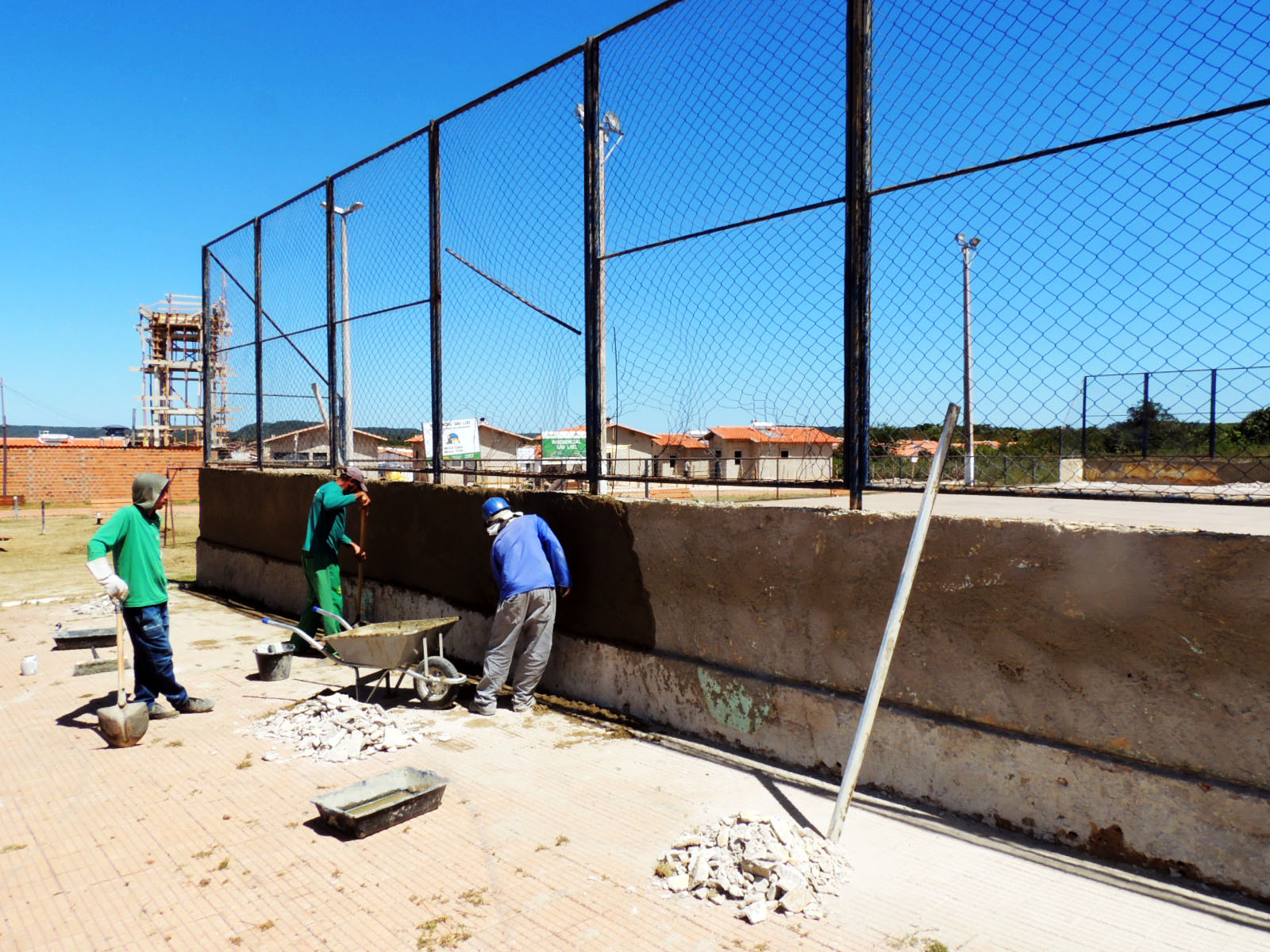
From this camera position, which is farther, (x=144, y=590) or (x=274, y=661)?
(x=274, y=661)

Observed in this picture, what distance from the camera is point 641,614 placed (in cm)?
552

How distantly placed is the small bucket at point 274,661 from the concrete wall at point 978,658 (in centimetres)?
272

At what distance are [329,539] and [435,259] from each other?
9.36 ft

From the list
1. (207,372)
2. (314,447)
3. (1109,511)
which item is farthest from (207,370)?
(1109,511)

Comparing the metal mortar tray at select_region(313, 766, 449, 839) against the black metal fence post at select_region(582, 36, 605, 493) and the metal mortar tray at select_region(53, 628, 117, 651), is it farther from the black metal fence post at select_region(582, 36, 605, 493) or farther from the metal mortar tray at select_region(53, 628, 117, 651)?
the metal mortar tray at select_region(53, 628, 117, 651)

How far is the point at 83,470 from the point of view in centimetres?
2897

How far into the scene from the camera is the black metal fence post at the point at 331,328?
9.26 metres

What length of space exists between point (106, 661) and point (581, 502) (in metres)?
4.92

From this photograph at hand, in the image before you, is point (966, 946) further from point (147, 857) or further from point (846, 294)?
point (147, 857)

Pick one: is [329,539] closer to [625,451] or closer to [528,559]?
[528,559]

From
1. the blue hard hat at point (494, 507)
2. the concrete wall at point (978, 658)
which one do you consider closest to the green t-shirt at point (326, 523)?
the blue hard hat at point (494, 507)

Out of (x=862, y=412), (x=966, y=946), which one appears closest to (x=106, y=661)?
(x=862, y=412)

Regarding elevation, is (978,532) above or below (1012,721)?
above

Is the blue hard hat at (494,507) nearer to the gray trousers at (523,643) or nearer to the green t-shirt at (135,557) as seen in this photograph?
the gray trousers at (523,643)
